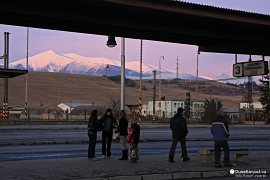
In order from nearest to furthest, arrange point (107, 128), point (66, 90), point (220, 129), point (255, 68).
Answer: point (220, 129) < point (107, 128) < point (255, 68) < point (66, 90)

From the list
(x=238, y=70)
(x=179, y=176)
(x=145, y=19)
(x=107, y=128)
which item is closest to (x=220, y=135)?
(x=179, y=176)

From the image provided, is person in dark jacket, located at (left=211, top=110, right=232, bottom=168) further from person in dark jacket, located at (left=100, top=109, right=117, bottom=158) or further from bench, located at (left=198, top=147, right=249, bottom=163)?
person in dark jacket, located at (left=100, top=109, right=117, bottom=158)

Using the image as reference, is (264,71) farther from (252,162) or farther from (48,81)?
(48,81)

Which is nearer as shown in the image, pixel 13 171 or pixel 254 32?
pixel 13 171

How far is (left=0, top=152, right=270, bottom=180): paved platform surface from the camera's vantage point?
13.7m

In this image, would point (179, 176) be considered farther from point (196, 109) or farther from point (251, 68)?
point (196, 109)

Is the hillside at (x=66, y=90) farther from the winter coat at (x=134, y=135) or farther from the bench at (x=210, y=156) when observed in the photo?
the bench at (x=210, y=156)

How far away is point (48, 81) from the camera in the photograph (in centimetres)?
16812

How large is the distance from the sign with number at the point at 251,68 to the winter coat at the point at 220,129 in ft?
13.8

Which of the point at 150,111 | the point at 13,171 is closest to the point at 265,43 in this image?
the point at 13,171

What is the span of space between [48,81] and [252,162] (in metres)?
154

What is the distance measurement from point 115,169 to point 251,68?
7658 millimetres

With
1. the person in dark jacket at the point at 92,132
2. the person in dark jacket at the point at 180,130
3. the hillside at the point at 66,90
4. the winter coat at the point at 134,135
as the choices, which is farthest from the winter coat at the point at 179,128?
the hillside at the point at 66,90

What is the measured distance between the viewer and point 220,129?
1614 centimetres
